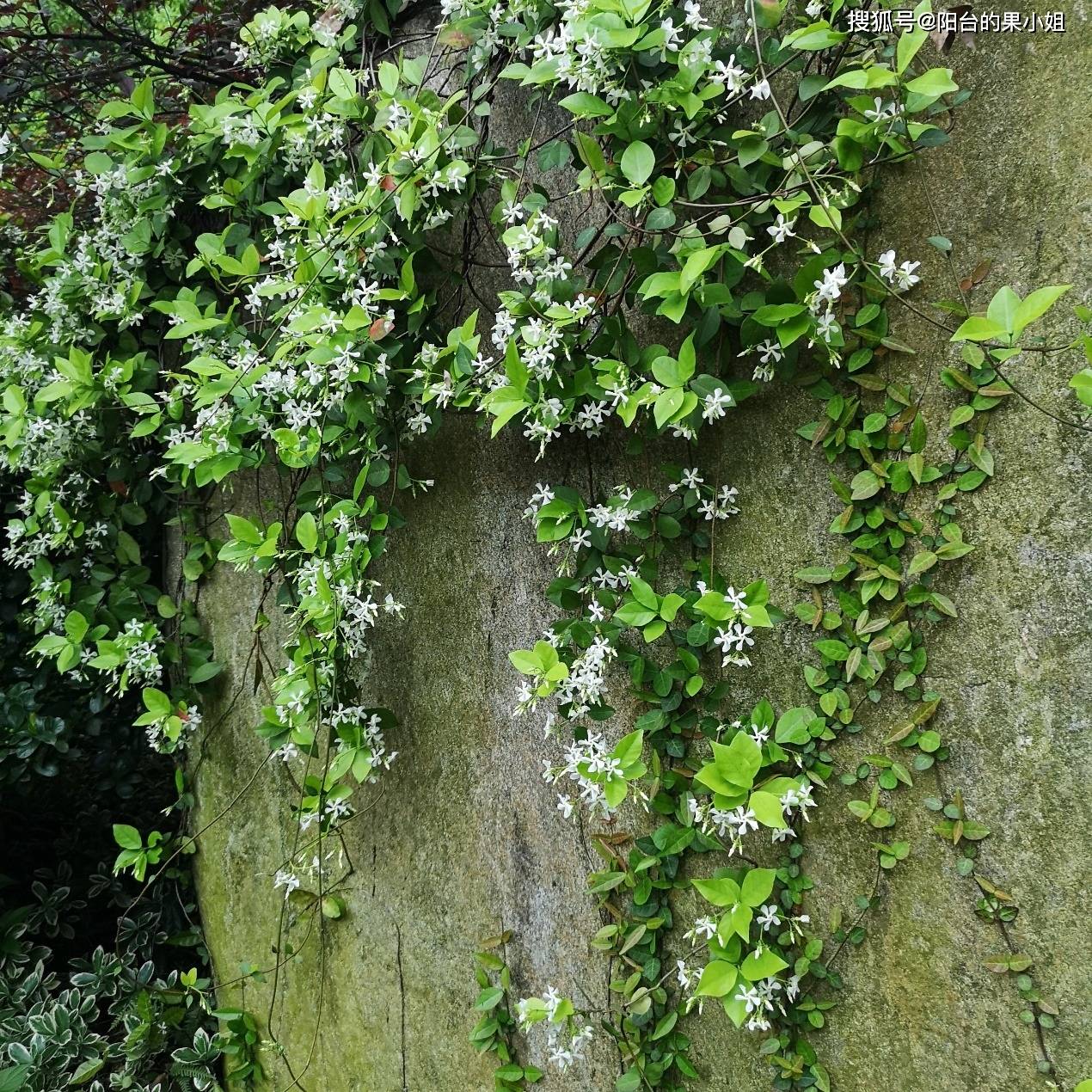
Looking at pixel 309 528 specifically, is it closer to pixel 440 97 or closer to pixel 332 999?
pixel 440 97

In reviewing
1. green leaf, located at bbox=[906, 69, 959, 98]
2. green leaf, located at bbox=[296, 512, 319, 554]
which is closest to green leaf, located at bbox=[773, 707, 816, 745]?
green leaf, located at bbox=[906, 69, 959, 98]

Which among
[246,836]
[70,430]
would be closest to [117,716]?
[246,836]

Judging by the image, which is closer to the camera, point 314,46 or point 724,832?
point 724,832

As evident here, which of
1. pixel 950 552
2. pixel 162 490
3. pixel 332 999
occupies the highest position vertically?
pixel 950 552

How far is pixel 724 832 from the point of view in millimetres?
1386

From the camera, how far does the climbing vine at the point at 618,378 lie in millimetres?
1212

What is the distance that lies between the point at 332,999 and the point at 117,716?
56.7 inches

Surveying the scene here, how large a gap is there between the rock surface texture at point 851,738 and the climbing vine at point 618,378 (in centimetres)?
4

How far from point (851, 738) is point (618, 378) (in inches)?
28.9

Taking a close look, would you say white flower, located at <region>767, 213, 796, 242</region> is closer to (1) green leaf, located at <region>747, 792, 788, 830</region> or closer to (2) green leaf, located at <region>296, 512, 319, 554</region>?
(1) green leaf, located at <region>747, 792, 788, 830</region>

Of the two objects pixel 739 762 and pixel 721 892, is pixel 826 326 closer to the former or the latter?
pixel 739 762

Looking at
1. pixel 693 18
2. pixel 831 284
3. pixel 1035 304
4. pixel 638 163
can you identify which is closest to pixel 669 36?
pixel 693 18

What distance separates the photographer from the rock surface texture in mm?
1104

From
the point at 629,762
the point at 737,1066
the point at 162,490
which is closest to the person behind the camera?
the point at 629,762
